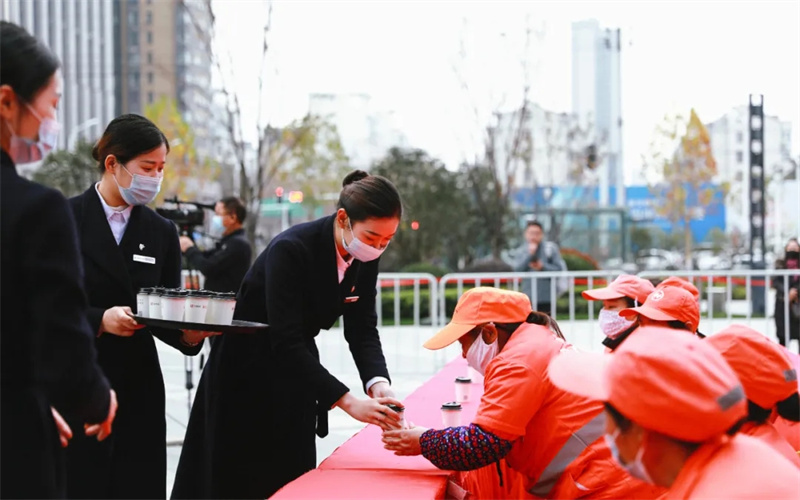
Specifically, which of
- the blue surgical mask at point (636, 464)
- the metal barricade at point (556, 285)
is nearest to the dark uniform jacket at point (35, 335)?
the blue surgical mask at point (636, 464)

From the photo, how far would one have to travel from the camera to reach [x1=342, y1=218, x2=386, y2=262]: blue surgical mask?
2.88 metres

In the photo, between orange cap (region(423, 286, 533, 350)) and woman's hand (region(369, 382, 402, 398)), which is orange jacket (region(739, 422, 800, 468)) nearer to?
orange cap (region(423, 286, 533, 350))

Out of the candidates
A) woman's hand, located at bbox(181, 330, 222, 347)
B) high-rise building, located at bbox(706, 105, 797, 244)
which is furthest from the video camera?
high-rise building, located at bbox(706, 105, 797, 244)

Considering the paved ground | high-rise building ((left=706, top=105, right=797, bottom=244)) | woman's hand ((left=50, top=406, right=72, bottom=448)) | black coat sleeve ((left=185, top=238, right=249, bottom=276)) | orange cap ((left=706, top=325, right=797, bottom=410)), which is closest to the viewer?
woman's hand ((left=50, top=406, right=72, bottom=448))

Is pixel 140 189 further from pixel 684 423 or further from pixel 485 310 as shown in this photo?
pixel 684 423

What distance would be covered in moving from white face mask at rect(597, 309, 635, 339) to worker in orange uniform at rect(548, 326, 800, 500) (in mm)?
2654

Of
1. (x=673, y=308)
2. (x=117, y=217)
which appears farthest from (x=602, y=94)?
(x=117, y=217)

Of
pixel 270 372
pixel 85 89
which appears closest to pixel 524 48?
pixel 270 372

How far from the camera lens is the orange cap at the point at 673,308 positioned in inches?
134

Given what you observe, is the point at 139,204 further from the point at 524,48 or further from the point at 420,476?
the point at 524,48

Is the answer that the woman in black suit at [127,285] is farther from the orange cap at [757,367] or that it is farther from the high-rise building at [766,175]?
the high-rise building at [766,175]

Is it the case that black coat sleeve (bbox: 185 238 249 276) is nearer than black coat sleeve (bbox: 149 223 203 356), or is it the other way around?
black coat sleeve (bbox: 149 223 203 356)

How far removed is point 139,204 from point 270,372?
0.68 m

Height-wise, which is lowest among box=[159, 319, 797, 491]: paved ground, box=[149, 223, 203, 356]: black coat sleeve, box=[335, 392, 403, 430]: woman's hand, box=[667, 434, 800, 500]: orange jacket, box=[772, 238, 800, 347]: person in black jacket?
box=[159, 319, 797, 491]: paved ground
